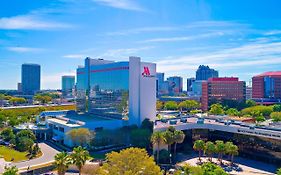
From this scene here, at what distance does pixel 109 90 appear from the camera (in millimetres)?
101250

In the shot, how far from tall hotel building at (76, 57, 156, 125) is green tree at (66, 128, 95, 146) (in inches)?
728

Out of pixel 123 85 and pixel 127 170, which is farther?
pixel 123 85

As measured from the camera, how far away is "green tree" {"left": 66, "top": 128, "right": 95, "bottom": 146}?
76062 millimetres

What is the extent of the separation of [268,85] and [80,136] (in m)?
151

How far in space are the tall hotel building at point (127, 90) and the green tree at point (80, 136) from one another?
18.5m

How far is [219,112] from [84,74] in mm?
59694

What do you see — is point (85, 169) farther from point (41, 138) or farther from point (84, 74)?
point (84, 74)

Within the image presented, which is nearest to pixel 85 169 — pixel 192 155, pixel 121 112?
pixel 192 155

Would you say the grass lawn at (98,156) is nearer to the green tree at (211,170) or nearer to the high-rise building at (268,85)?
the green tree at (211,170)

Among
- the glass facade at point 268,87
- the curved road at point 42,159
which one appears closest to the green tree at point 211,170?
the curved road at point 42,159

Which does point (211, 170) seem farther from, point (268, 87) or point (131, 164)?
point (268, 87)

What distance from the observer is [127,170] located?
135ft

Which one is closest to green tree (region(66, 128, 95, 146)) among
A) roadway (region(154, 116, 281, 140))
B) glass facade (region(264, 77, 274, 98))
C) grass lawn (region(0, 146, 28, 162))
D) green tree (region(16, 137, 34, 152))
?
green tree (region(16, 137, 34, 152))

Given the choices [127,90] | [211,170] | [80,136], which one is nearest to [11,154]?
[80,136]
